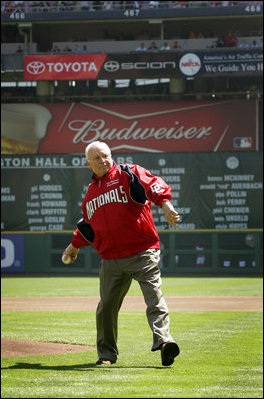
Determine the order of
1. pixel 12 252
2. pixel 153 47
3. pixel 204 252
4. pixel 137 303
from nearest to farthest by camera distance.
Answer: pixel 137 303 → pixel 204 252 → pixel 12 252 → pixel 153 47

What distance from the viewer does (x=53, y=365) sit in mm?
7859

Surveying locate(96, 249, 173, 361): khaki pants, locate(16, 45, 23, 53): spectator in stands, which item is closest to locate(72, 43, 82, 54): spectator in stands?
locate(16, 45, 23, 53): spectator in stands

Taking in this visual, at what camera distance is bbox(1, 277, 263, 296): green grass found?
76.9ft

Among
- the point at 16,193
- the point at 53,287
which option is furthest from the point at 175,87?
the point at 53,287

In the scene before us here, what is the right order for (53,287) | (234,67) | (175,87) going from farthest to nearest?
(175,87)
(234,67)
(53,287)

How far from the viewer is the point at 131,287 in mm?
26812

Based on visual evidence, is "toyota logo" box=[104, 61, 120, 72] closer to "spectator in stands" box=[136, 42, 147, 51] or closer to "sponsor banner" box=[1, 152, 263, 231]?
"spectator in stands" box=[136, 42, 147, 51]

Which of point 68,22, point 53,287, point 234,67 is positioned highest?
point 68,22

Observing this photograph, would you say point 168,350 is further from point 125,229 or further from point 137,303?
point 137,303

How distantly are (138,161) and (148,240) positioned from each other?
962 inches

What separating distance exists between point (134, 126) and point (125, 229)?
1107 inches

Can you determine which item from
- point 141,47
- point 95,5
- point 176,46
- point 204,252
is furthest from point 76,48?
point 204,252

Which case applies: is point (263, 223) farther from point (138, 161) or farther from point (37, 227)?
point (37, 227)

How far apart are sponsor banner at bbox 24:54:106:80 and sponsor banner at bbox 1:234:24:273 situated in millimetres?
6913
